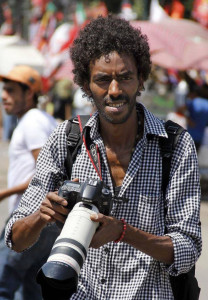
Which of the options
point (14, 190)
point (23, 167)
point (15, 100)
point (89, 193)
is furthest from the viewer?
point (15, 100)

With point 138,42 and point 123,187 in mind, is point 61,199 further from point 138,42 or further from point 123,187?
point 138,42

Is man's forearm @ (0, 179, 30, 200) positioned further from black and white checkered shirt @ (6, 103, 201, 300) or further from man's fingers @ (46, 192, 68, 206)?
man's fingers @ (46, 192, 68, 206)

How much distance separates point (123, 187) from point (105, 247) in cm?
22

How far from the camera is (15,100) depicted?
16.0ft

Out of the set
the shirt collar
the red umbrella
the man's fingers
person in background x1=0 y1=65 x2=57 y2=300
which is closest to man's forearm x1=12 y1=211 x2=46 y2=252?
the man's fingers

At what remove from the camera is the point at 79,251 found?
204 centimetres

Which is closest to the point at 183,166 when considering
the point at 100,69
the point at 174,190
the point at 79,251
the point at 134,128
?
the point at 174,190

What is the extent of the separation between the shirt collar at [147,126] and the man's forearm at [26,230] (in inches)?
15.1

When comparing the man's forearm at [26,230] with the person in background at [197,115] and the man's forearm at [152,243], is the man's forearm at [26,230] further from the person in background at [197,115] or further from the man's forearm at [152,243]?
the person in background at [197,115]

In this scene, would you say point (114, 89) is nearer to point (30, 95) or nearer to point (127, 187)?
point (127, 187)

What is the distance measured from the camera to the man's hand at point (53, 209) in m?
2.23

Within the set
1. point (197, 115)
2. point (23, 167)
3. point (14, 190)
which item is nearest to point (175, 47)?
point (197, 115)

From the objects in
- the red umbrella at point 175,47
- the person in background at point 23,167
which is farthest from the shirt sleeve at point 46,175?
the red umbrella at point 175,47

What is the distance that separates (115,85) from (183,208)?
484 millimetres
